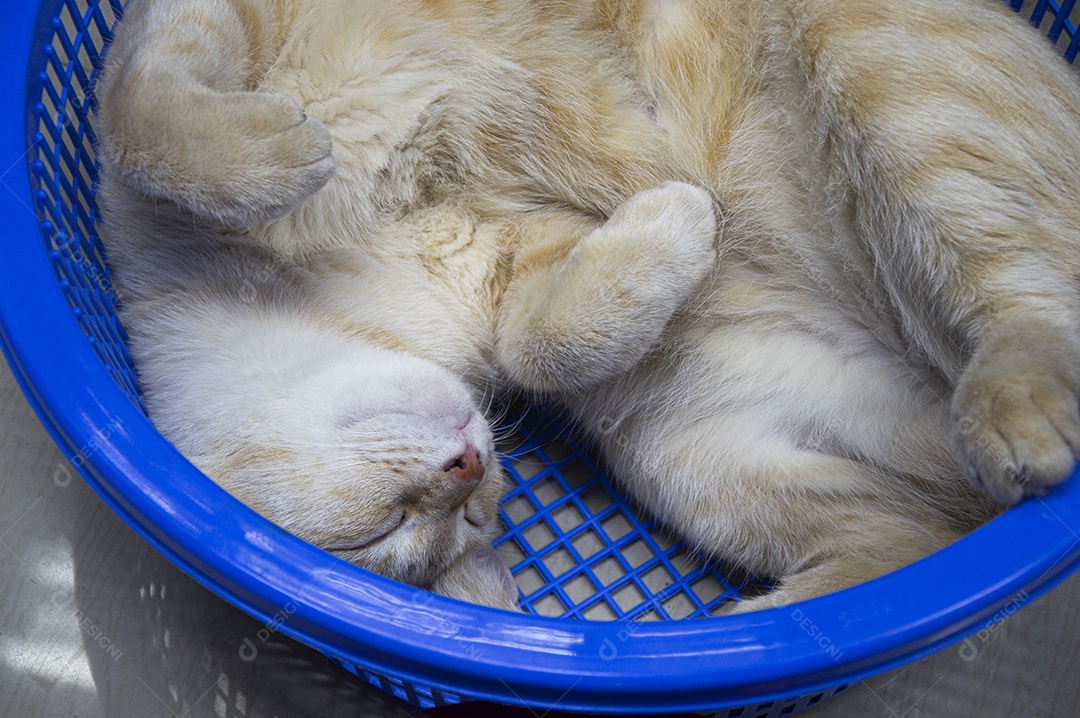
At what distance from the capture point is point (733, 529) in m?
1.69

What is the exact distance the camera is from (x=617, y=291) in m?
1.51

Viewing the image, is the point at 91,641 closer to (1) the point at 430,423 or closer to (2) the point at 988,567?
(1) the point at 430,423

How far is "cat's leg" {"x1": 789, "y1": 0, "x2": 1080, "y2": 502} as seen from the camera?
4.13ft

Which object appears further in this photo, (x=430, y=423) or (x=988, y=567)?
(x=430, y=423)

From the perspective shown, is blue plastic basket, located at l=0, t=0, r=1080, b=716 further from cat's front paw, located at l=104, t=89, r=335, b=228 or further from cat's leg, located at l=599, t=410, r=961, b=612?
cat's leg, located at l=599, t=410, r=961, b=612

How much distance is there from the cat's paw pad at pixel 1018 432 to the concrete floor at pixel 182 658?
746 mm

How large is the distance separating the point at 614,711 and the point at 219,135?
985 millimetres

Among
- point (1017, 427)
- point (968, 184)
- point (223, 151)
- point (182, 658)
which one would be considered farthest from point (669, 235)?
point (182, 658)

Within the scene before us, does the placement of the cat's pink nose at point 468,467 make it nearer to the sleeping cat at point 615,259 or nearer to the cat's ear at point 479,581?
the sleeping cat at point 615,259

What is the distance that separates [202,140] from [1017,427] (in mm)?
1221

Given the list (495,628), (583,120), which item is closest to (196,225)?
(583,120)

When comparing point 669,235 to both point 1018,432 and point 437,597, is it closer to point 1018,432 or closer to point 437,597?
point 1018,432

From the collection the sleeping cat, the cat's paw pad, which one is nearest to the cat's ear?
the sleeping cat

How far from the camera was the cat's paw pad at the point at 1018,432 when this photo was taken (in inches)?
45.9
